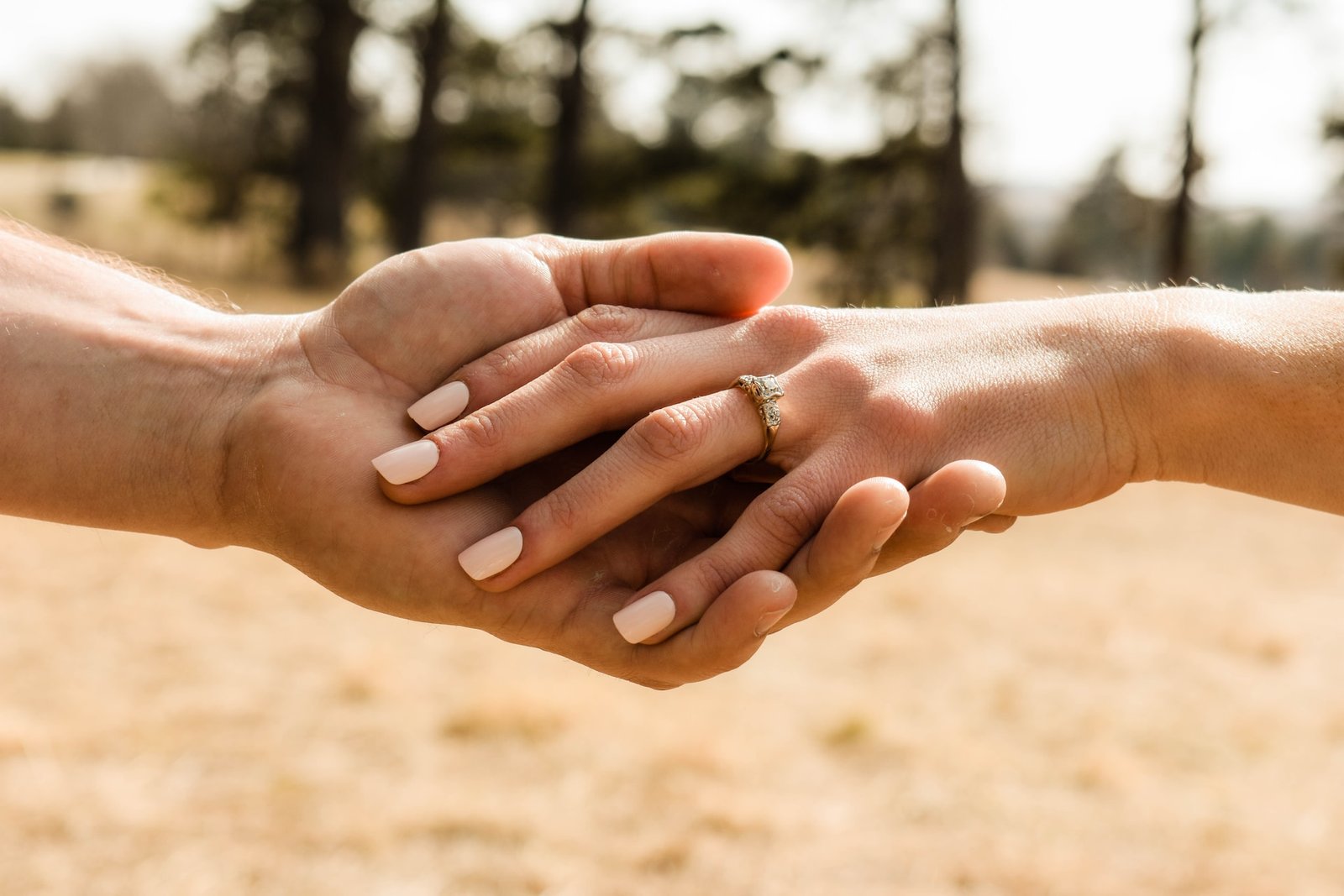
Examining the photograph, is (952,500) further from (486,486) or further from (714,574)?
(486,486)

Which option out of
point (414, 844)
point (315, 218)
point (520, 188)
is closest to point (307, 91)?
point (315, 218)

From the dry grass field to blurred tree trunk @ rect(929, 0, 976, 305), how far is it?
1021 cm

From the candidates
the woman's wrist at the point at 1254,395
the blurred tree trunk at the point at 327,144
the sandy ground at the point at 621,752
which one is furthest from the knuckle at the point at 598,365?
the blurred tree trunk at the point at 327,144

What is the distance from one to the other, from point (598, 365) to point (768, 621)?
537mm

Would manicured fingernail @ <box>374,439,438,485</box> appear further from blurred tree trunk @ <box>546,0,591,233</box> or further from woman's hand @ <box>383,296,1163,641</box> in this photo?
blurred tree trunk @ <box>546,0,591,233</box>

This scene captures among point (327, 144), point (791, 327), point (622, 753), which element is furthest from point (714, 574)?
point (327, 144)

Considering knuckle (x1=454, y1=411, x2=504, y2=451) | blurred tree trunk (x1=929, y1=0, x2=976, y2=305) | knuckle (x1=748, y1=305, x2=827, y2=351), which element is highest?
knuckle (x1=748, y1=305, x2=827, y2=351)

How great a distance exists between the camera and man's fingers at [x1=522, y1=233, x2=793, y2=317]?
2.03 m

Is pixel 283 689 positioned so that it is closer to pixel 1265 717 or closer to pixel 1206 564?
pixel 1265 717

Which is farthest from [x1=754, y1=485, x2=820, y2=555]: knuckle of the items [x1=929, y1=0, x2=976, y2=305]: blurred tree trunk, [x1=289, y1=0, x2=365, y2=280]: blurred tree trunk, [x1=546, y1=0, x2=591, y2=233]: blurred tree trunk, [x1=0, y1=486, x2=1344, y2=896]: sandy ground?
[x1=546, y1=0, x2=591, y2=233]: blurred tree trunk

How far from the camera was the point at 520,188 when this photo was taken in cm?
2261

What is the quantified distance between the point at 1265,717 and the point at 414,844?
323 cm

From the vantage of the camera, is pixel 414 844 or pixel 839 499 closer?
pixel 839 499

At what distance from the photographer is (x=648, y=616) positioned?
1.74 m
